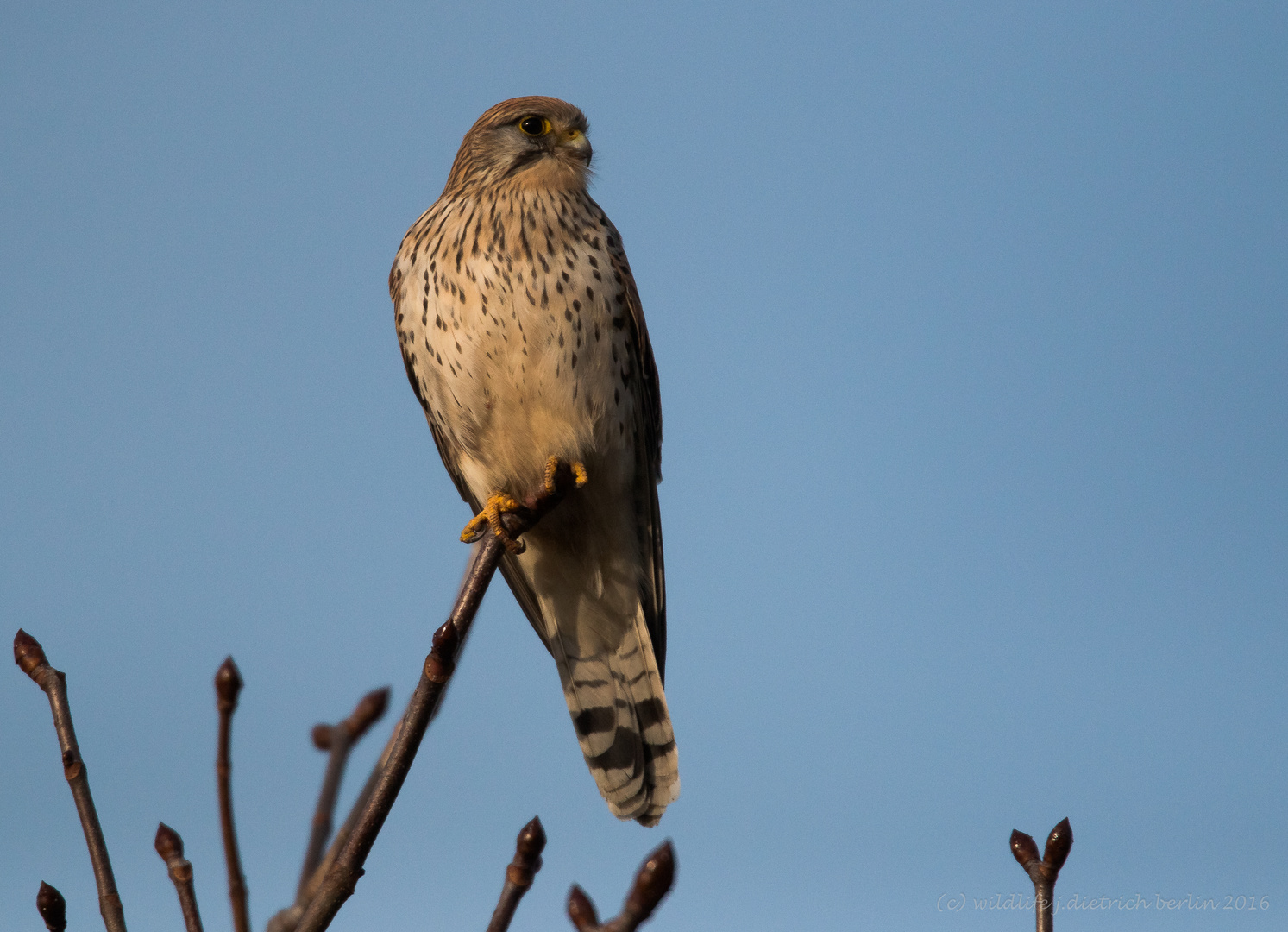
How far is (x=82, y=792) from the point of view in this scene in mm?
1583

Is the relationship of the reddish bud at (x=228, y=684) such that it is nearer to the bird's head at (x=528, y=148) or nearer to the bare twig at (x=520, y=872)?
the bare twig at (x=520, y=872)

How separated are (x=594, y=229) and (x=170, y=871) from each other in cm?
285

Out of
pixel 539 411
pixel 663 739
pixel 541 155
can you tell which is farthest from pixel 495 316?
pixel 663 739

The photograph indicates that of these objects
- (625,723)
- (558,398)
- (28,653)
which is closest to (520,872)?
(28,653)

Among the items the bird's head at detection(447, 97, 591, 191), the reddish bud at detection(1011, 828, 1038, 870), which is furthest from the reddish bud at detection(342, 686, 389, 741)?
the bird's head at detection(447, 97, 591, 191)

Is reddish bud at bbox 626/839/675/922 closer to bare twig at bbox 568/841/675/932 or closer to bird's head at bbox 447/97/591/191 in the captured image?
bare twig at bbox 568/841/675/932

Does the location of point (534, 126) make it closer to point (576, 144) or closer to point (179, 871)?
point (576, 144)

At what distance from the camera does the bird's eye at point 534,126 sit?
4.46m

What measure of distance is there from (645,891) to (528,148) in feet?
11.2

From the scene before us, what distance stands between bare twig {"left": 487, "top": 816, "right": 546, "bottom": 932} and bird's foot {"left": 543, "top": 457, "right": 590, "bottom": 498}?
2.17 m

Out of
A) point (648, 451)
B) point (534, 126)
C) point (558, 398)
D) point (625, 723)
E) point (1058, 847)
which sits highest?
point (534, 126)

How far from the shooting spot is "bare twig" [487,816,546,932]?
5.27 ft

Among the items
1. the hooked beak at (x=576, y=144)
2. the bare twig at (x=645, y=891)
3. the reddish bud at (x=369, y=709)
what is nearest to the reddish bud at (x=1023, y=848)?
the bare twig at (x=645, y=891)

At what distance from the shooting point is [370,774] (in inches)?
72.2
